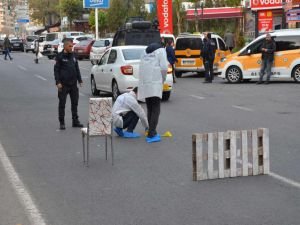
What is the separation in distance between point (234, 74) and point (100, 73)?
259 inches

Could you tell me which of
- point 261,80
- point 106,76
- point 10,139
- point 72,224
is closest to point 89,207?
point 72,224

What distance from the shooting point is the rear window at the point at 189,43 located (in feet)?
90.8

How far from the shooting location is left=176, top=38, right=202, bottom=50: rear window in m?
27.7

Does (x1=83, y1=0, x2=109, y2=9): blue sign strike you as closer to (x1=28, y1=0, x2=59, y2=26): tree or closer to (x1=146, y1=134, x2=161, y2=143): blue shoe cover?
(x1=146, y1=134, x2=161, y2=143): blue shoe cover

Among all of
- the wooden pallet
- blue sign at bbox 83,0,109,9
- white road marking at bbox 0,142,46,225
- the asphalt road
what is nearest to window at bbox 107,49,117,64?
the asphalt road

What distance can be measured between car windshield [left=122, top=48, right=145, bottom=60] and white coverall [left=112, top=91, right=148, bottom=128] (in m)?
6.64

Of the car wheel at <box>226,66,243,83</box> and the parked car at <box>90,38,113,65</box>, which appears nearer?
the car wheel at <box>226,66,243,83</box>

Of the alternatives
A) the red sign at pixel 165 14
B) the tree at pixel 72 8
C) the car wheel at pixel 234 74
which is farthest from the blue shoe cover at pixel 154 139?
the tree at pixel 72 8

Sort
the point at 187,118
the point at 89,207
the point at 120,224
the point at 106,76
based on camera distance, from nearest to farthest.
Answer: the point at 120,224 → the point at 89,207 → the point at 187,118 → the point at 106,76

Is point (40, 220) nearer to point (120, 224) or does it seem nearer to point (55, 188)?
point (120, 224)

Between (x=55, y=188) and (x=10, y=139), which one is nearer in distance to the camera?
(x=55, y=188)

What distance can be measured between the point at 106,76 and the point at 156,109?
308 inches

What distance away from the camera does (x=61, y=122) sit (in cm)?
1309

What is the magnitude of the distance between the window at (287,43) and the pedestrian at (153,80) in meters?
12.7
